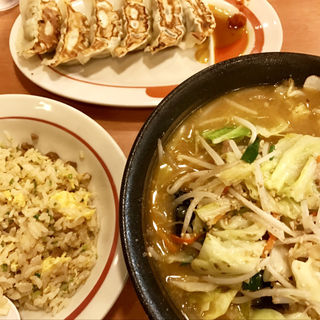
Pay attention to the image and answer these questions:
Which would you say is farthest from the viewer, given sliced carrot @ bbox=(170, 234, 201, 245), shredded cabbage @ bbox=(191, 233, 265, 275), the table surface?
the table surface

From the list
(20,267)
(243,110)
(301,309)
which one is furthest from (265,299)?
(20,267)

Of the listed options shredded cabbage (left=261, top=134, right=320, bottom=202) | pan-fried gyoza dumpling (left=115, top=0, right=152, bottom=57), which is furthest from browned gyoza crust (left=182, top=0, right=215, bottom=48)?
shredded cabbage (left=261, top=134, right=320, bottom=202)

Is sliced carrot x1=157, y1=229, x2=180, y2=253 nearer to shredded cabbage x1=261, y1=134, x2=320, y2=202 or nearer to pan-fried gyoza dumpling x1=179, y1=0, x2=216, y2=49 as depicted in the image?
shredded cabbage x1=261, y1=134, x2=320, y2=202

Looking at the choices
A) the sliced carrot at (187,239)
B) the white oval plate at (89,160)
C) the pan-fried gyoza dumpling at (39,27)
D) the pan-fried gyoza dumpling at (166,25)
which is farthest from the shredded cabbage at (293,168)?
the pan-fried gyoza dumpling at (39,27)

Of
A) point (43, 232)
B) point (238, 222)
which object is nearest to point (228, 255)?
point (238, 222)

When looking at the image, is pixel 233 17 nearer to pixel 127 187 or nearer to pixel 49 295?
pixel 127 187

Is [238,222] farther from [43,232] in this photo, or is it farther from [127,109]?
[127,109]

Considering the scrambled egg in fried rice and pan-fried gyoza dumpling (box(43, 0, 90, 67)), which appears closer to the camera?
the scrambled egg in fried rice

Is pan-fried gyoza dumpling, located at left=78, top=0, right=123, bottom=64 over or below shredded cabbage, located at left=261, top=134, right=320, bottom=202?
over
